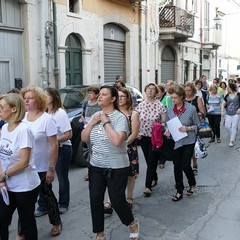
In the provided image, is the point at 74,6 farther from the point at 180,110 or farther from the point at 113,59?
the point at 180,110

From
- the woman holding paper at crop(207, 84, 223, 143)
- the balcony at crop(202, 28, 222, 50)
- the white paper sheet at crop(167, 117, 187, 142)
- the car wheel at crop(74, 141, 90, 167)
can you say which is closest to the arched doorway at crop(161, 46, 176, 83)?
the balcony at crop(202, 28, 222, 50)

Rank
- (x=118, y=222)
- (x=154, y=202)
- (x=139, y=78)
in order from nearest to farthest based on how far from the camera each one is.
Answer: (x=118, y=222) < (x=154, y=202) < (x=139, y=78)

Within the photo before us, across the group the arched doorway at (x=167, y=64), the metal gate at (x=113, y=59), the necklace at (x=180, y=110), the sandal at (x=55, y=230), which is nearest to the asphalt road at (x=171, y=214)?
the sandal at (x=55, y=230)

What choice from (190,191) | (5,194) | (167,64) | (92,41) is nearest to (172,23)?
(167,64)

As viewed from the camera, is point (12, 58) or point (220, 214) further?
point (12, 58)

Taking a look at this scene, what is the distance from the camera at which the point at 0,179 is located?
3.11 m

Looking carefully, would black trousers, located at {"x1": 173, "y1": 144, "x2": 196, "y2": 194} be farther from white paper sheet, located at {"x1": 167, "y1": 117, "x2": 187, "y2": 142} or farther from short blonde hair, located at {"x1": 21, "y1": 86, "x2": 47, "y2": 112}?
short blonde hair, located at {"x1": 21, "y1": 86, "x2": 47, "y2": 112}

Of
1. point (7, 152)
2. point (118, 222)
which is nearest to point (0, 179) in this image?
point (7, 152)

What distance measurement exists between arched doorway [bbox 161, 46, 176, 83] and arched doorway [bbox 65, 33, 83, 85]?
7.86m

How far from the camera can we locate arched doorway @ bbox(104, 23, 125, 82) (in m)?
15.6

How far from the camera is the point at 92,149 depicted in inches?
140

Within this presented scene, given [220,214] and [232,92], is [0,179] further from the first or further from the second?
[232,92]

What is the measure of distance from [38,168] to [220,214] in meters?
2.38

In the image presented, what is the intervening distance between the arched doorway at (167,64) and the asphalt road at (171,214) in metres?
14.8
